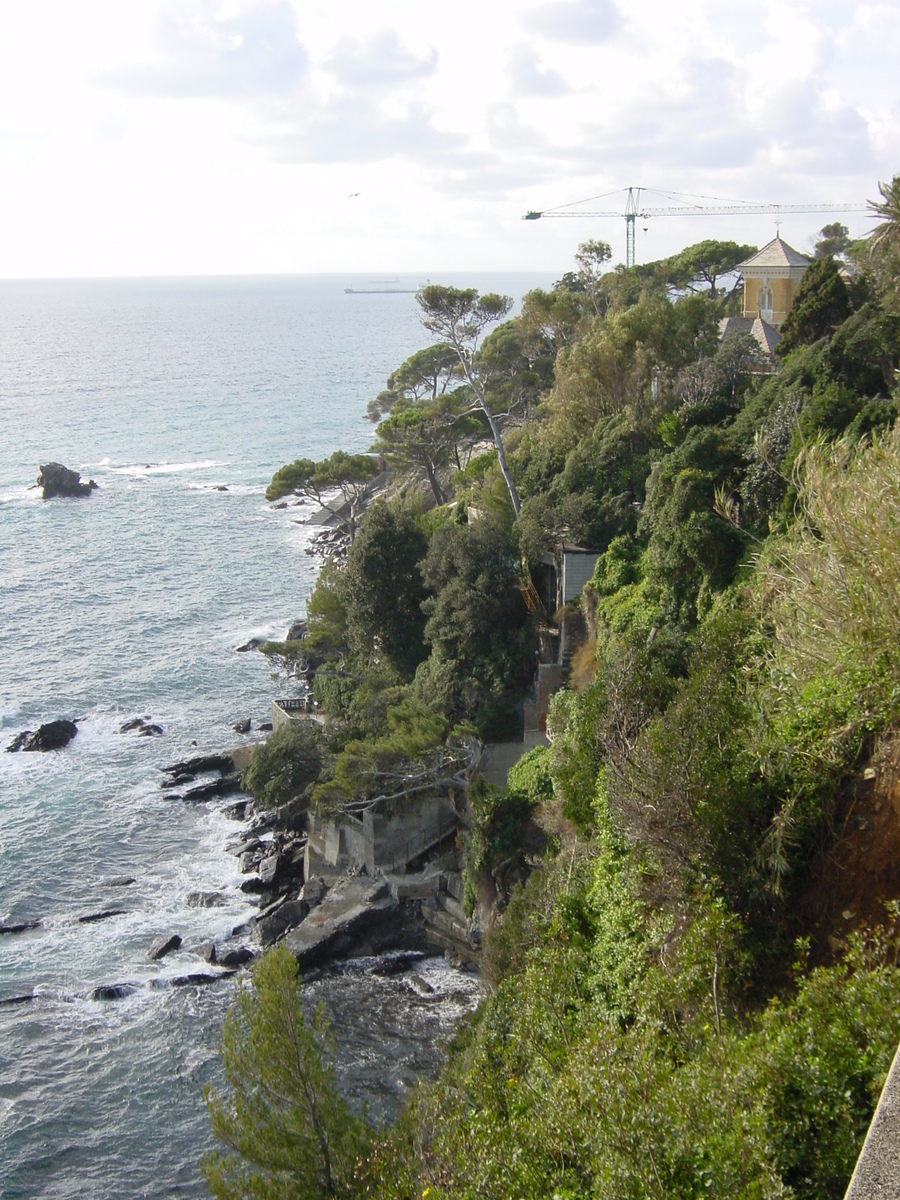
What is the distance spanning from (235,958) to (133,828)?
Result: 8324 millimetres

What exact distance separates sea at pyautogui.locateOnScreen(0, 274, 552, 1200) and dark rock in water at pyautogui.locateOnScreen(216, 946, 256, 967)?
1.71 feet

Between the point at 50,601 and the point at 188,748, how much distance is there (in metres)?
20.5

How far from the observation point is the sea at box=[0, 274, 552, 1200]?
20.2 metres

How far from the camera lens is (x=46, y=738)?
3647 centimetres

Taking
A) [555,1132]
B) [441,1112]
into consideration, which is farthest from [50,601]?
[555,1132]

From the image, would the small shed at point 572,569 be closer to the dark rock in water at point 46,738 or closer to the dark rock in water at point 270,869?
the dark rock in water at point 270,869

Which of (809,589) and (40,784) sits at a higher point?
(809,589)

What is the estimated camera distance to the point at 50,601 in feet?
173

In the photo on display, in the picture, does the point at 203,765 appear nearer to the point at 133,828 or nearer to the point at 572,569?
the point at 133,828

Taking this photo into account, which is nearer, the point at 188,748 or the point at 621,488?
the point at 621,488

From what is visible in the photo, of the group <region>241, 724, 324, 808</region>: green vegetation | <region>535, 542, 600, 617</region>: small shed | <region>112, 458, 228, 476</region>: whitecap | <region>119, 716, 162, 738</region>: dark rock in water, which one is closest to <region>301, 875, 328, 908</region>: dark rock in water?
<region>241, 724, 324, 808</region>: green vegetation

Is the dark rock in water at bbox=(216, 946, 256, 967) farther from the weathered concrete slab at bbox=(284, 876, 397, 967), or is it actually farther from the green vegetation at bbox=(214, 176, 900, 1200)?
the green vegetation at bbox=(214, 176, 900, 1200)

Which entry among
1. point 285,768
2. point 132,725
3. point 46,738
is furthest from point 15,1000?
point 132,725

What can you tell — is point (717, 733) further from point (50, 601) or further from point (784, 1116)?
point (50, 601)
